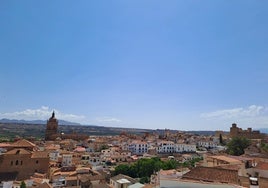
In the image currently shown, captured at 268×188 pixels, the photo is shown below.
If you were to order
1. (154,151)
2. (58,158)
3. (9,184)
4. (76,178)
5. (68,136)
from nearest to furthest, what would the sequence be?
(9,184)
(76,178)
(58,158)
(154,151)
(68,136)

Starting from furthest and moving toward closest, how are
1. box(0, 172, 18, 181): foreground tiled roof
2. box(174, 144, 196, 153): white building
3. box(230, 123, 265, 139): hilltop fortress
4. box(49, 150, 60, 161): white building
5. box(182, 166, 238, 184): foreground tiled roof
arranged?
1. box(230, 123, 265, 139): hilltop fortress
2. box(174, 144, 196, 153): white building
3. box(49, 150, 60, 161): white building
4. box(0, 172, 18, 181): foreground tiled roof
5. box(182, 166, 238, 184): foreground tiled roof

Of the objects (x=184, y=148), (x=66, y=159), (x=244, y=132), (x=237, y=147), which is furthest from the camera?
(x=244, y=132)

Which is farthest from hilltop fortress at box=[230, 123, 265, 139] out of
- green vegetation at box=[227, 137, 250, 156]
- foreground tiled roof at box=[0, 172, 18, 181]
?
foreground tiled roof at box=[0, 172, 18, 181]

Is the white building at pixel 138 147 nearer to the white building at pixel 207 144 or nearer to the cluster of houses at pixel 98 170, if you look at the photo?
the cluster of houses at pixel 98 170

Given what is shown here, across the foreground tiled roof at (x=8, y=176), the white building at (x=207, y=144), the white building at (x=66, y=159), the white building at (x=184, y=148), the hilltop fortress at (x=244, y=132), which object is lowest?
the foreground tiled roof at (x=8, y=176)

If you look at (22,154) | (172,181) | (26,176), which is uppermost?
(172,181)

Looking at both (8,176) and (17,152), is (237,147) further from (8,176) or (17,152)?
(8,176)

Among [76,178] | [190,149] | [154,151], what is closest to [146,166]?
[76,178]

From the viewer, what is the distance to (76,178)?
105ft

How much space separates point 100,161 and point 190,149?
92.9 ft

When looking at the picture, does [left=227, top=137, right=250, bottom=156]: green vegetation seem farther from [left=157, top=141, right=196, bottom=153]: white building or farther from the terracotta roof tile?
the terracotta roof tile

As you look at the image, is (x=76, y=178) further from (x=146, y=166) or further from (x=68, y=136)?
(x=68, y=136)

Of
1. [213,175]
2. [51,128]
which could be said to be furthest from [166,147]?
[213,175]

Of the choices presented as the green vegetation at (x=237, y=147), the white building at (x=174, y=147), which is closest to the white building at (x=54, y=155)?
the white building at (x=174, y=147)
